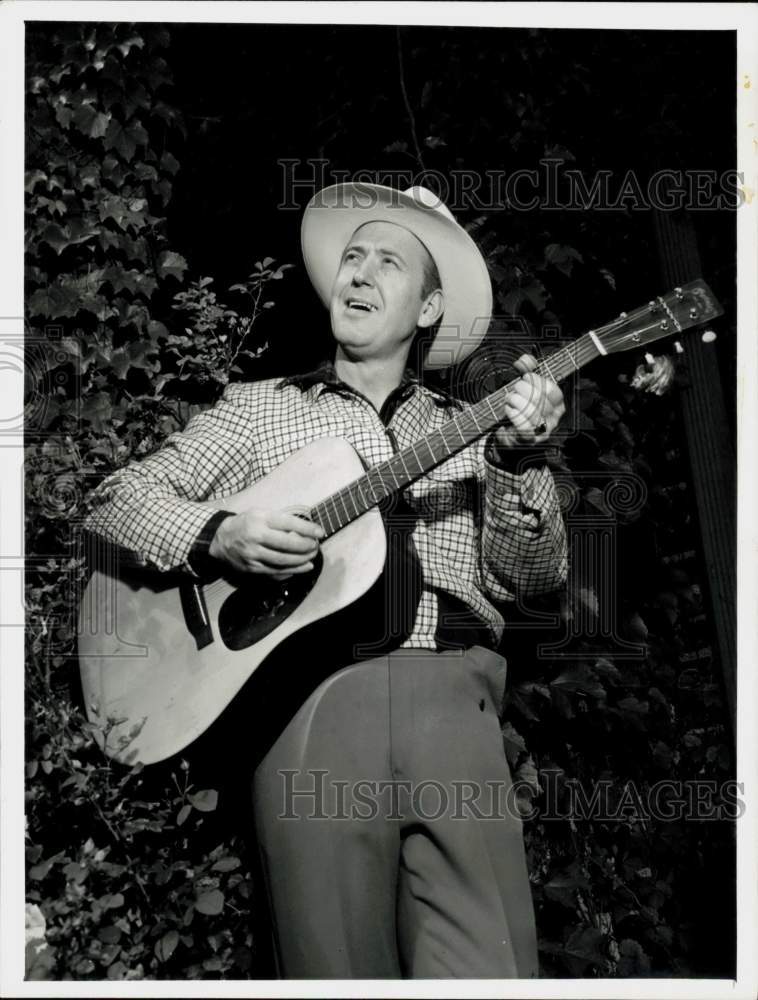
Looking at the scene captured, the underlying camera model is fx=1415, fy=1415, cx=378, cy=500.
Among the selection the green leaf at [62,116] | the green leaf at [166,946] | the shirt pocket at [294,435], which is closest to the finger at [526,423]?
the shirt pocket at [294,435]

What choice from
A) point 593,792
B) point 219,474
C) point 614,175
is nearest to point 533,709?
point 593,792

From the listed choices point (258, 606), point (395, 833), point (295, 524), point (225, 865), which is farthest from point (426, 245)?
point (225, 865)

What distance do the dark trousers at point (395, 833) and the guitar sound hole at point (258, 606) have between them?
0.77 feet

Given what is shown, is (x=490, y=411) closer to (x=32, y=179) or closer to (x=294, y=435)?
(x=294, y=435)

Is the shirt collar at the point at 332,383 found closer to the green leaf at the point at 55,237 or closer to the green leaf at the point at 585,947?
the green leaf at the point at 55,237

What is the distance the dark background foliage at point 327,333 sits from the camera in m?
3.66

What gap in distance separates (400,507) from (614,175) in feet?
3.58

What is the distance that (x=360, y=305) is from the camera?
12.0ft

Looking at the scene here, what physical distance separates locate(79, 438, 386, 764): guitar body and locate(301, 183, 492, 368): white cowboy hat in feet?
1.54

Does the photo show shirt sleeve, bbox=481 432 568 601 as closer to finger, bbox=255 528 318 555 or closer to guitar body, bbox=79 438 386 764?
guitar body, bbox=79 438 386 764

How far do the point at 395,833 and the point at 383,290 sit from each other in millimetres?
1369

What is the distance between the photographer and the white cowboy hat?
3.64 m

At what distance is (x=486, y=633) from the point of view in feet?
11.8

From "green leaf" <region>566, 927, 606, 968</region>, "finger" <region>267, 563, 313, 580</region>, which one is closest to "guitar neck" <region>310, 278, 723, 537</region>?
"finger" <region>267, 563, 313, 580</region>
